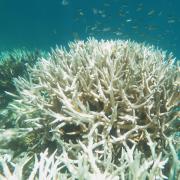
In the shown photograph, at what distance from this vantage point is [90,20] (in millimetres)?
26969

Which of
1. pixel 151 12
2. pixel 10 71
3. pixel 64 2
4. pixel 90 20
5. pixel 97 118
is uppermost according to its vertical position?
pixel 90 20

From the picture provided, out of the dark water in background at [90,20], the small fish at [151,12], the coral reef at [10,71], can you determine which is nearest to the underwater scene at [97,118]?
the coral reef at [10,71]

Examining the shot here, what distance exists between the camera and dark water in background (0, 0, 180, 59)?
77.0ft

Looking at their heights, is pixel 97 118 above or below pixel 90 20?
below

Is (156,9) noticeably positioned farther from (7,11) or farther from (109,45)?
(109,45)

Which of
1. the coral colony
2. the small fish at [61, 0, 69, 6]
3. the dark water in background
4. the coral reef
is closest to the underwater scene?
the coral colony

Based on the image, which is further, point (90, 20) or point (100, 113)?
point (90, 20)

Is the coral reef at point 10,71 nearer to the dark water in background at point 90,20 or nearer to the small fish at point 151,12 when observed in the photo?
the dark water in background at point 90,20

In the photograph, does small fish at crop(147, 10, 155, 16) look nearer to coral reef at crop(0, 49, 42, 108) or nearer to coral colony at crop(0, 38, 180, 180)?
coral reef at crop(0, 49, 42, 108)

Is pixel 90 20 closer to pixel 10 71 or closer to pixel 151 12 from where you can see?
pixel 151 12

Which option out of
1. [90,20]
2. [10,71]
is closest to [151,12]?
[90,20]

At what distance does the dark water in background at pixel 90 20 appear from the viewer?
2346cm

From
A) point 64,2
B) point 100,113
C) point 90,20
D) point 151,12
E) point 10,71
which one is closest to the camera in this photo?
point 100,113

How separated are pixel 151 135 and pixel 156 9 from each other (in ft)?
69.5
